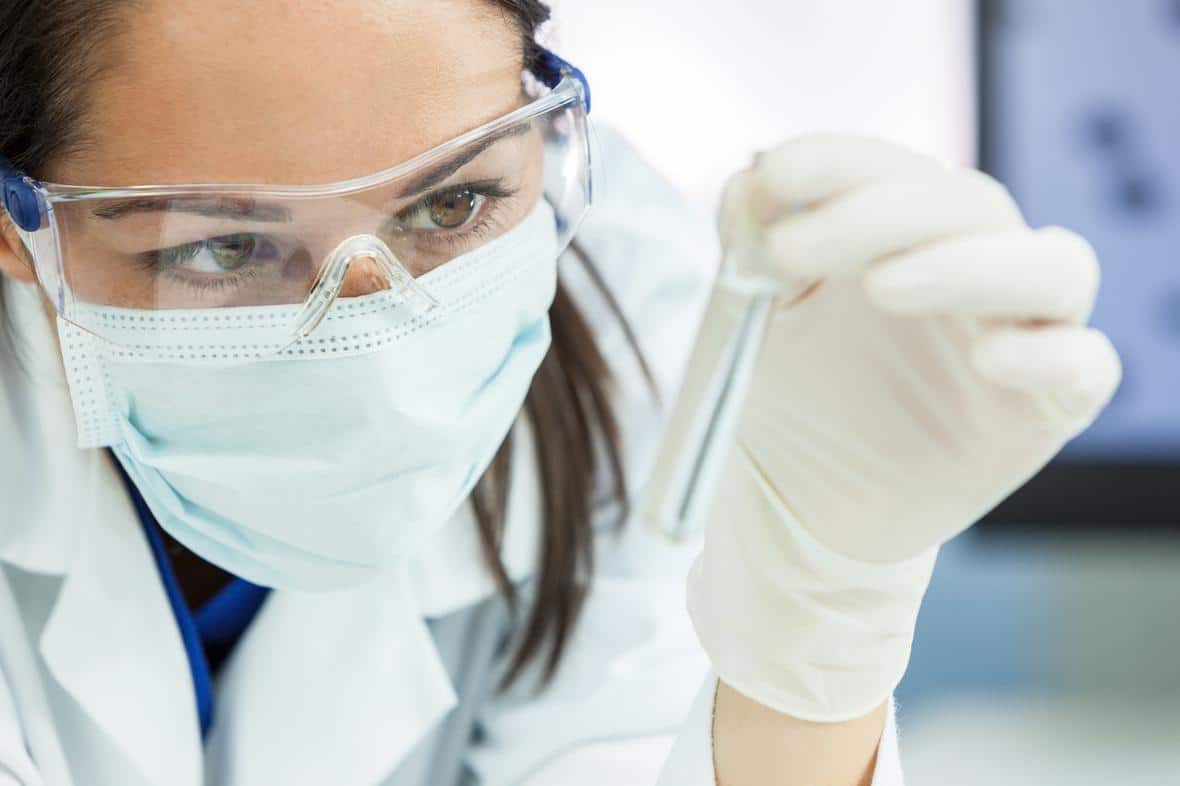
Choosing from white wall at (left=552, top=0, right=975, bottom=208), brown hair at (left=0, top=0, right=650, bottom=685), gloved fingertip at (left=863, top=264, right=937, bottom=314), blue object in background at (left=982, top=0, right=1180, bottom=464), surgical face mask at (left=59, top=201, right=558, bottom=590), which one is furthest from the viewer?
white wall at (left=552, top=0, right=975, bottom=208)

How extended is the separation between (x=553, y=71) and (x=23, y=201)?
41cm

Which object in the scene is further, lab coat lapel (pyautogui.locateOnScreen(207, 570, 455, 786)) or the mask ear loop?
lab coat lapel (pyautogui.locateOnScreen(207, 570, 455, 786))

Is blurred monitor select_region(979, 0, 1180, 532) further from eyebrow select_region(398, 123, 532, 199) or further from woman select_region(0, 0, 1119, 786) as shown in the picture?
eyebrow select_region(398, 123, 532, 199)

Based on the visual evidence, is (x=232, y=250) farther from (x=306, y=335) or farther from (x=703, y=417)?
(x=703, y=417)

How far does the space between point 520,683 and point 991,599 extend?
1.09 m

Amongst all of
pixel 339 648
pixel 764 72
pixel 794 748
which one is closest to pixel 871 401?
pixel 794 748

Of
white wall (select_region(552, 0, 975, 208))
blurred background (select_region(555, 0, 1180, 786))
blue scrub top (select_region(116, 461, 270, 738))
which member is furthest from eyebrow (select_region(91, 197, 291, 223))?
white wall (select_region(552, 0, 975, 208))

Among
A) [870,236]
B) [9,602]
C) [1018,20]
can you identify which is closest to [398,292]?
[870,236]

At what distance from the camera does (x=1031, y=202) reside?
1.76 m

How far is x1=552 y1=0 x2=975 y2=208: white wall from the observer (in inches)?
73.4

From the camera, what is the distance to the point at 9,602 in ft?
3.38

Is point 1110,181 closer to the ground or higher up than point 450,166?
closer to the ground

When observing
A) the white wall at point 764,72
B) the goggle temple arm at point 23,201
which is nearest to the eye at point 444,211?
the goggle temple arm at point 23,201

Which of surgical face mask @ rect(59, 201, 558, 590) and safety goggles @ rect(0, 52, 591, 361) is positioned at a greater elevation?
safety goggles @ rect(0, 52, 591, 361)
